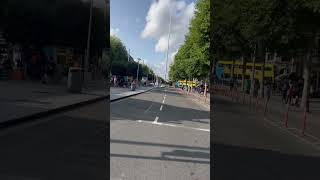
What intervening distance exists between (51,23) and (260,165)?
18.1ft

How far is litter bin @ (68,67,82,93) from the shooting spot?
437 centimetres

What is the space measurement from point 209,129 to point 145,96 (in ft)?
23.2

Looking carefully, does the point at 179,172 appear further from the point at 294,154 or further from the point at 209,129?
the point at 294,154

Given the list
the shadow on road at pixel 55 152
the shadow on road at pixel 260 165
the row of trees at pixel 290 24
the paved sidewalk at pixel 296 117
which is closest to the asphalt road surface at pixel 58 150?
the shadow on road at pixel 55 152

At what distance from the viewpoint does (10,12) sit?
18.1 ft

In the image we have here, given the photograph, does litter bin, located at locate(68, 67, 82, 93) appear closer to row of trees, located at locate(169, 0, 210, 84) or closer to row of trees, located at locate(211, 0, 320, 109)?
row of trees, located at locate(169, 0, 210, 84)

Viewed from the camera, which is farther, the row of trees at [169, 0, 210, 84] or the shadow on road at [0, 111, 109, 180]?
the shadow on road at [0, 111, 109, 180]

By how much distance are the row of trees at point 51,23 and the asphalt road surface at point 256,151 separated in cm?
96

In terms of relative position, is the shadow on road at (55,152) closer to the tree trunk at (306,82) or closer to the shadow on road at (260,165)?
the shadow on road at (260,165)

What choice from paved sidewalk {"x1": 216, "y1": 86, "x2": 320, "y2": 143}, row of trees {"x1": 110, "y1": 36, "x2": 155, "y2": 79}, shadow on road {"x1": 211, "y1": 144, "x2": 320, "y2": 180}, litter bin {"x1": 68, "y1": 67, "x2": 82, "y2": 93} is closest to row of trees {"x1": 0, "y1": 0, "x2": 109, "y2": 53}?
row of trees {"x1": 110, "y1": 36, "x2": 155, "y2": 79}

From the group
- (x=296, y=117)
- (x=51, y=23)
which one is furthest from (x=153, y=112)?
(x=296, y=117)

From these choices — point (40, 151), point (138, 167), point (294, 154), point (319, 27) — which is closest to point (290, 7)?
point (319, 27)

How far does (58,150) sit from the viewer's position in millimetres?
9914

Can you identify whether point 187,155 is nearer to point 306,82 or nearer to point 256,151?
point 256,151
